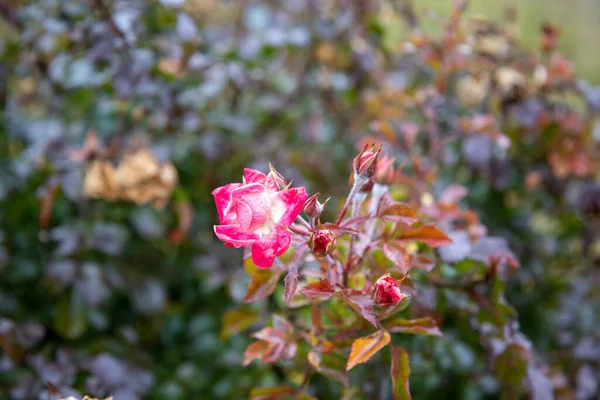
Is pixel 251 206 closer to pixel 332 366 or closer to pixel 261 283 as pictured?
pixel 261 283

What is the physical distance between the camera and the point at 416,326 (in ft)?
2.44

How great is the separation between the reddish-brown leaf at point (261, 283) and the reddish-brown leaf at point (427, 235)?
200 mm

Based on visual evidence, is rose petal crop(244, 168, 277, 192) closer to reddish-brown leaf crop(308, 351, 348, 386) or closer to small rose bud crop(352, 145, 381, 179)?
small rose bud crop(352, 145, 381, 179)

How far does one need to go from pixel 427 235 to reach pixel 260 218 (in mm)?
299

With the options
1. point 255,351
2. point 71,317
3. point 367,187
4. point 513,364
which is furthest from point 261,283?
point 71,317

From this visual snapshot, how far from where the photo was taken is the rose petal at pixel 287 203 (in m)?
0.60

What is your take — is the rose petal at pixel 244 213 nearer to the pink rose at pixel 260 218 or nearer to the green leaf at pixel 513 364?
the pink rose at pixel 260 218

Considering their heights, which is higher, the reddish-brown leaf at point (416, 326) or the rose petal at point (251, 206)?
the rose petal at point (251, 206)

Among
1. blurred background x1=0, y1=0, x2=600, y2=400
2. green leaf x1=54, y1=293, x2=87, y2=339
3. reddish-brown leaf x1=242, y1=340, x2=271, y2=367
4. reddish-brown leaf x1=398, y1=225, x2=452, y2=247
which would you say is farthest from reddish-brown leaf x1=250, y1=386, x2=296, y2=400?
green leaf x1=54, y1=293, x2=87, y2=339

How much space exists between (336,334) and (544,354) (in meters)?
0.83

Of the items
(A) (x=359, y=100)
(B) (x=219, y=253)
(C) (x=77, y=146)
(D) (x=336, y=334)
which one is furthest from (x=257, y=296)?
(A) (x=359, y=100)

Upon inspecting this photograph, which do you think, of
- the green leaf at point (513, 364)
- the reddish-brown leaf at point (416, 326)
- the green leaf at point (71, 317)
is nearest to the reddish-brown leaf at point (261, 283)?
the reddish-brown leaf at point (416, 326)

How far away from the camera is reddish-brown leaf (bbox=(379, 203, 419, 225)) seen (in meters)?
0.74

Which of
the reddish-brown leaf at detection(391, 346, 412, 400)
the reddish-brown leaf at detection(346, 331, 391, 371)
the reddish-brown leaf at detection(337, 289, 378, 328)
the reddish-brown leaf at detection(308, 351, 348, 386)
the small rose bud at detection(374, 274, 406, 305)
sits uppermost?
the small rose bud at detection(374, 274, 406, 305)
